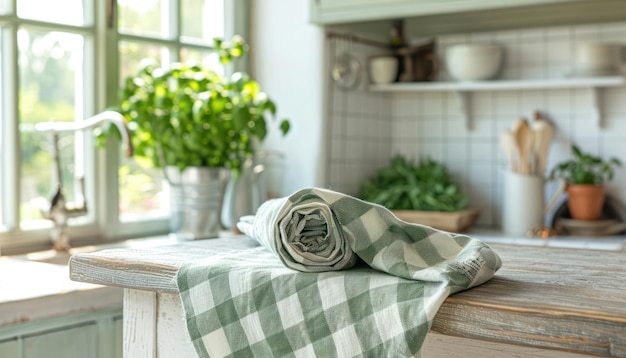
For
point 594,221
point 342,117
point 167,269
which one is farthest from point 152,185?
point 167,269

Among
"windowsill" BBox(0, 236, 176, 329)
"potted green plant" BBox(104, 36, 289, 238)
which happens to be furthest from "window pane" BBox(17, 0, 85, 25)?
"windowsill" BBox(0, 236, 176, 329)

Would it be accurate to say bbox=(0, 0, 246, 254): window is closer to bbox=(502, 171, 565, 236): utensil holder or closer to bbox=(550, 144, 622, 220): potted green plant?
bbox=(502, 171, 565, 236): utensil holder

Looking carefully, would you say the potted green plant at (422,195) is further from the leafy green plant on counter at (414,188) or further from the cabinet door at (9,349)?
the cabinet door at (9,349)

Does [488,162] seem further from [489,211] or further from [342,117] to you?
[342,117]

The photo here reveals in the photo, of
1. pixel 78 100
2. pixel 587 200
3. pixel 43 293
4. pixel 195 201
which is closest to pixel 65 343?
pixel 43 293

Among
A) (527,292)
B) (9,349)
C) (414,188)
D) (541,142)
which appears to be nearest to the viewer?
(527,292)

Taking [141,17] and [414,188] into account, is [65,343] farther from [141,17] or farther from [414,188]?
[414,188]

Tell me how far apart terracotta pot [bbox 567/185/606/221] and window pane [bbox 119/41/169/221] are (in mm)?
1345

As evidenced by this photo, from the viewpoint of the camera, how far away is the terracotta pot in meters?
2.67

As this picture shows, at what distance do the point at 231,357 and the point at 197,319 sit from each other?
0.06 metres

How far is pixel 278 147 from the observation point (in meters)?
2.96

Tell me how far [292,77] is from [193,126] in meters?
0.59

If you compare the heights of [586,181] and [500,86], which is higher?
[500,86]

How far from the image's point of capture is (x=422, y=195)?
2.80 metres
